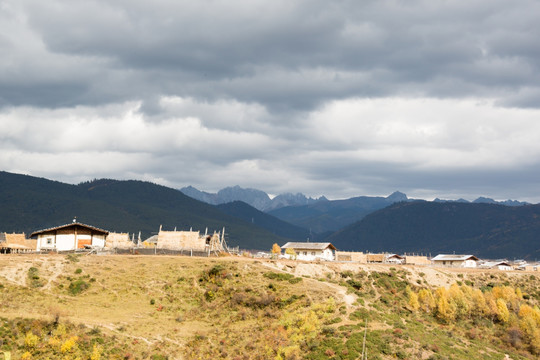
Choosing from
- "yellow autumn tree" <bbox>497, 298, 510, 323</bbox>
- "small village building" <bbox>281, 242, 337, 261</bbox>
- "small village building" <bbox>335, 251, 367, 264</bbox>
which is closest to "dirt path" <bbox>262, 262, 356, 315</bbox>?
"yellow autumn tree" <bbox>497, 298, 510, 323</bbox>

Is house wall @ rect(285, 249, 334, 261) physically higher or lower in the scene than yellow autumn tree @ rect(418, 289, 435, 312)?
higher

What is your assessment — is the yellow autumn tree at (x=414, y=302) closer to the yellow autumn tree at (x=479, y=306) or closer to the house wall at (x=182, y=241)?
the yellow autumn tree at (x=479, y=306)

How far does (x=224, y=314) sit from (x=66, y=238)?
3992cm

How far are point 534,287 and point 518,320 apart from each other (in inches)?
1223

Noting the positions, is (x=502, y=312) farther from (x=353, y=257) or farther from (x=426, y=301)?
(x=353, y=257)

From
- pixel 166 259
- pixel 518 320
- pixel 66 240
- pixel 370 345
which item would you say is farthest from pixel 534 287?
pixel 66 240

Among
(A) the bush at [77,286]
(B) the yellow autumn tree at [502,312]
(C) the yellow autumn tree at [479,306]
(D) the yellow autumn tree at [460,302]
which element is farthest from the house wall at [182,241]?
(B) the yellow autumn tree at [502,312]

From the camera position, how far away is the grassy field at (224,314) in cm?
5247

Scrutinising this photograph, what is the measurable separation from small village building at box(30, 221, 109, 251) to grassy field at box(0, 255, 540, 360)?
37.2ft

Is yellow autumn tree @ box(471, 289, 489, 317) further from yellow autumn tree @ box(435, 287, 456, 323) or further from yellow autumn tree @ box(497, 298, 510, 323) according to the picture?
yellow autumn tree @ box(435, 287, 456, 323)

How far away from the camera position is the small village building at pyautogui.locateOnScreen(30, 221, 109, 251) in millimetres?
88000

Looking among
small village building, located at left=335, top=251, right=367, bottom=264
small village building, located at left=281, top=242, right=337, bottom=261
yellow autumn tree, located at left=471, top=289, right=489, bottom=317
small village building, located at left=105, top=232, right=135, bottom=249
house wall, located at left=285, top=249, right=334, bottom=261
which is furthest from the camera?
small village building, located at left=281, top=242, right=337, bottom=261

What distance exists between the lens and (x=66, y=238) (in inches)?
3511

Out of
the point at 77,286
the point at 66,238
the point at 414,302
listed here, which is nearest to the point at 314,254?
the point at 414,302
